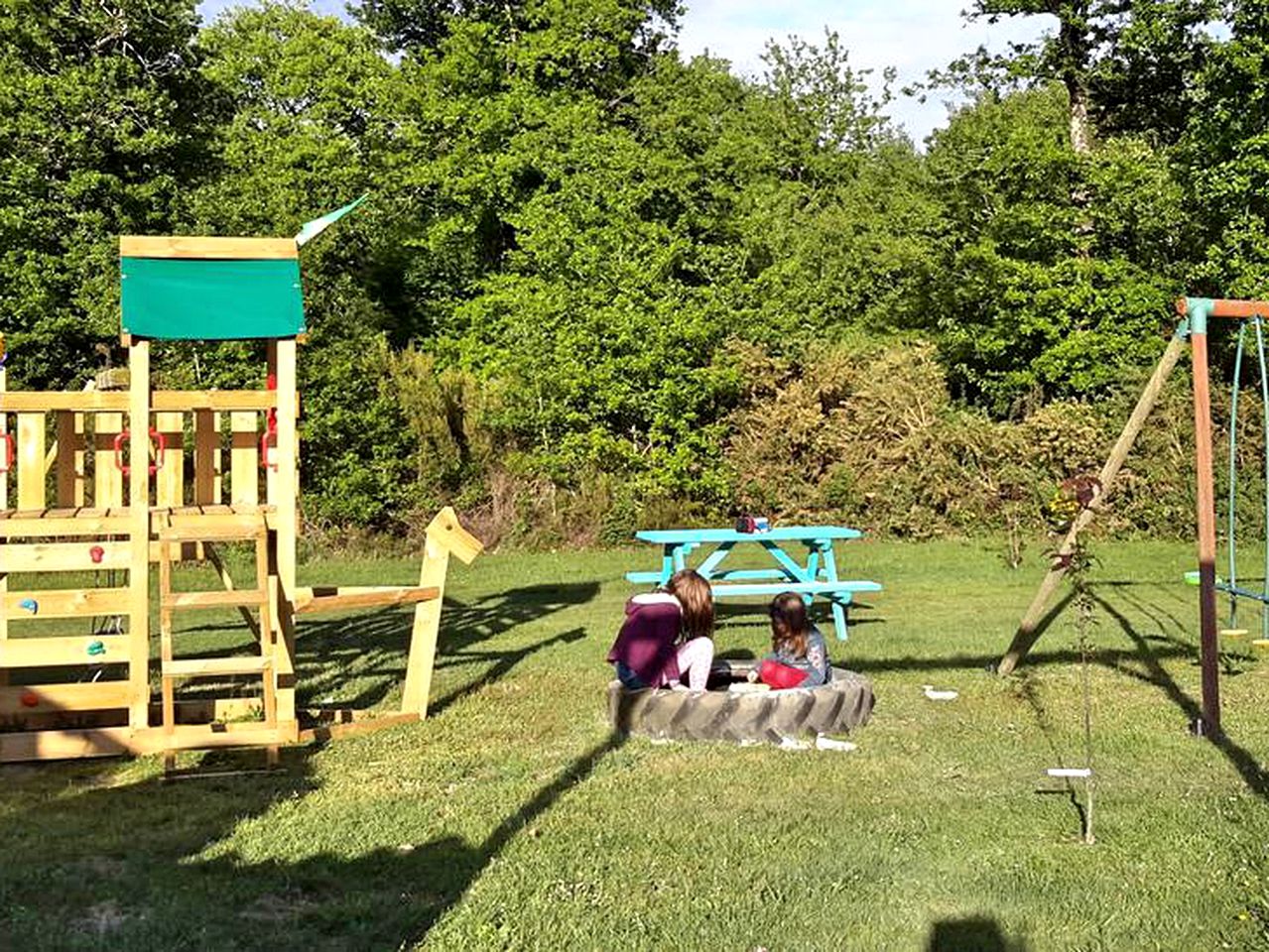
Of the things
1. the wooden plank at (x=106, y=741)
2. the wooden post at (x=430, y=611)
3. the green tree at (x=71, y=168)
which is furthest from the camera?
the green tree at (x=71, y=168)

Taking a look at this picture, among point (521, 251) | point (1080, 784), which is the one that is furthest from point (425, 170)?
point (1080, 784)

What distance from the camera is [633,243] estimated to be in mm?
27266

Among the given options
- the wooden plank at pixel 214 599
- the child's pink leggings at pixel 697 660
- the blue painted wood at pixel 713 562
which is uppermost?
the wooden plank at pixel 214 599

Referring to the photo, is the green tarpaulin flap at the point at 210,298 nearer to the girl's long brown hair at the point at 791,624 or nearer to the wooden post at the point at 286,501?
the wooden post at the point at 286,501

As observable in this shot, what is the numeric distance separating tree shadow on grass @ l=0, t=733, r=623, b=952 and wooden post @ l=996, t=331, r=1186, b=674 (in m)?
4.17

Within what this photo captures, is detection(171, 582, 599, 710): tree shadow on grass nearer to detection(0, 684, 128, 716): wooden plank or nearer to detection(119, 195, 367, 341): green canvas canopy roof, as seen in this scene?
detection(0, 684, 128, 716): wooden plank

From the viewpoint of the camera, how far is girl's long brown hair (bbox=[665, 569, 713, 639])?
8.76m

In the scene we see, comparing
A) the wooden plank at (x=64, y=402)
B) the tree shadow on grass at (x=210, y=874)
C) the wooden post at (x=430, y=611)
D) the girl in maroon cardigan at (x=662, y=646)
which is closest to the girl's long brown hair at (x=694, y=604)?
the girl in maroon cardigan at (x=662, y=646)

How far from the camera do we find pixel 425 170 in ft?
108

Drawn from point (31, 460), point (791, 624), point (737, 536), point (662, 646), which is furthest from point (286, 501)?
point (737, 536)

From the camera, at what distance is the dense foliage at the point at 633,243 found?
73.0 ft

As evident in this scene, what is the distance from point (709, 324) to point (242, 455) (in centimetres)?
1594

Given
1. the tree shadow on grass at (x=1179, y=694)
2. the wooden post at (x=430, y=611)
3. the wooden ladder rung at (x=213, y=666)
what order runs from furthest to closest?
the wooden post at (x=430, y=611)
the wooden ladder rung at (x=213, y=666)
the tree shadow on grass at (x=1179, y=694)

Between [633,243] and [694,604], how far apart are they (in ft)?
63.5
